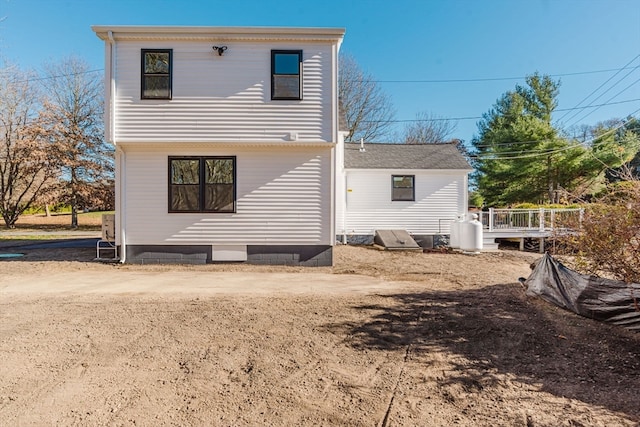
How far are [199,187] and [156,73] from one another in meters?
3.13

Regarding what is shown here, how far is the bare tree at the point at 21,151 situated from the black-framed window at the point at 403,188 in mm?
21380

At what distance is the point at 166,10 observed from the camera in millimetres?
12242

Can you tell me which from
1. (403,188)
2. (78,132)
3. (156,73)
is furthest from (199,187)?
(78,132)

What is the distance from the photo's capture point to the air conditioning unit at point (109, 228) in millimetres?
9703

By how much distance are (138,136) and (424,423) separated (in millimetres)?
8901

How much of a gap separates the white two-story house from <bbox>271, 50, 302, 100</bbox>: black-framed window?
3 cm

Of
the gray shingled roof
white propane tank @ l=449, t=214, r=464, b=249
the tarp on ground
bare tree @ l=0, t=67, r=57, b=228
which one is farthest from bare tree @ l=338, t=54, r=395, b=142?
the tarp on ground

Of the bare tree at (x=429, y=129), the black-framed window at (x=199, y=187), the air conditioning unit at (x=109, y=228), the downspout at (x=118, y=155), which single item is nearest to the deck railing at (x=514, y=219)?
the black-framed window at (x=199, y=187)

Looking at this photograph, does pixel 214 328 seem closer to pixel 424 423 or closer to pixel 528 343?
pixel 424 423

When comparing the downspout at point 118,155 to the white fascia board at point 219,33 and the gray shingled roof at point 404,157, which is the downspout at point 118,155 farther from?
the gray shingled roof at point 404,157

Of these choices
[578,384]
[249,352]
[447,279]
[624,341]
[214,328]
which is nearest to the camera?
[578,384]

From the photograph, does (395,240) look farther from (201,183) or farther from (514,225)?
(201,183)

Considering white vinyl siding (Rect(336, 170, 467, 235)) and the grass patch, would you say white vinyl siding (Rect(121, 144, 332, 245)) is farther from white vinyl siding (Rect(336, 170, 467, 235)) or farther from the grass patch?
the grass patch

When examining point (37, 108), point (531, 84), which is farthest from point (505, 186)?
point (37, 108)
